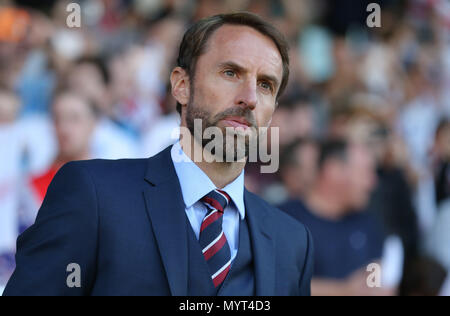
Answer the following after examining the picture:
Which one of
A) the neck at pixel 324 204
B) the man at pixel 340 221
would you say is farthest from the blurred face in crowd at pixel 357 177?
the neck at pixel 324 204

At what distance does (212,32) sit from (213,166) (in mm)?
470

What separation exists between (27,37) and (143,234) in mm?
4198

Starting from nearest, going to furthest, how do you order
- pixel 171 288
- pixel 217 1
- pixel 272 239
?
pixel 171 288 → pixel 272 239 → pixel 217 1

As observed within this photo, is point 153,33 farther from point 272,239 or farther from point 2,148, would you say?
point 272,239

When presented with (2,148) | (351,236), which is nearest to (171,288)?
(351,236)

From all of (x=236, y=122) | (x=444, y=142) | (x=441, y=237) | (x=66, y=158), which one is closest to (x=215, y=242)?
(x=236, y=122)

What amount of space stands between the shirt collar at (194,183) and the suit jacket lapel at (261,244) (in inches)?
2.1

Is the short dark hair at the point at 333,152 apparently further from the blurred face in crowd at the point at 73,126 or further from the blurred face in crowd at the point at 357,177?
the blurred face in crowd at the point at 73,126

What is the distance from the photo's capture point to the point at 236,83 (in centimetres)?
223

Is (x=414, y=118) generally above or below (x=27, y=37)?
below

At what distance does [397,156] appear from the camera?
6.06m

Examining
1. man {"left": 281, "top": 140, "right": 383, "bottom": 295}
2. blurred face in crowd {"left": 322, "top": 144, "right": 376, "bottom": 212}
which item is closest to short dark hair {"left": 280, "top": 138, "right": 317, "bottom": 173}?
man {"left": 281, "top": 140, "right": 383, "bottom": 295}

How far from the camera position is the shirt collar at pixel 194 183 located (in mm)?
2193

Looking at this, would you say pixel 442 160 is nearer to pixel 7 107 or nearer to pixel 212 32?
pixel 7 107
